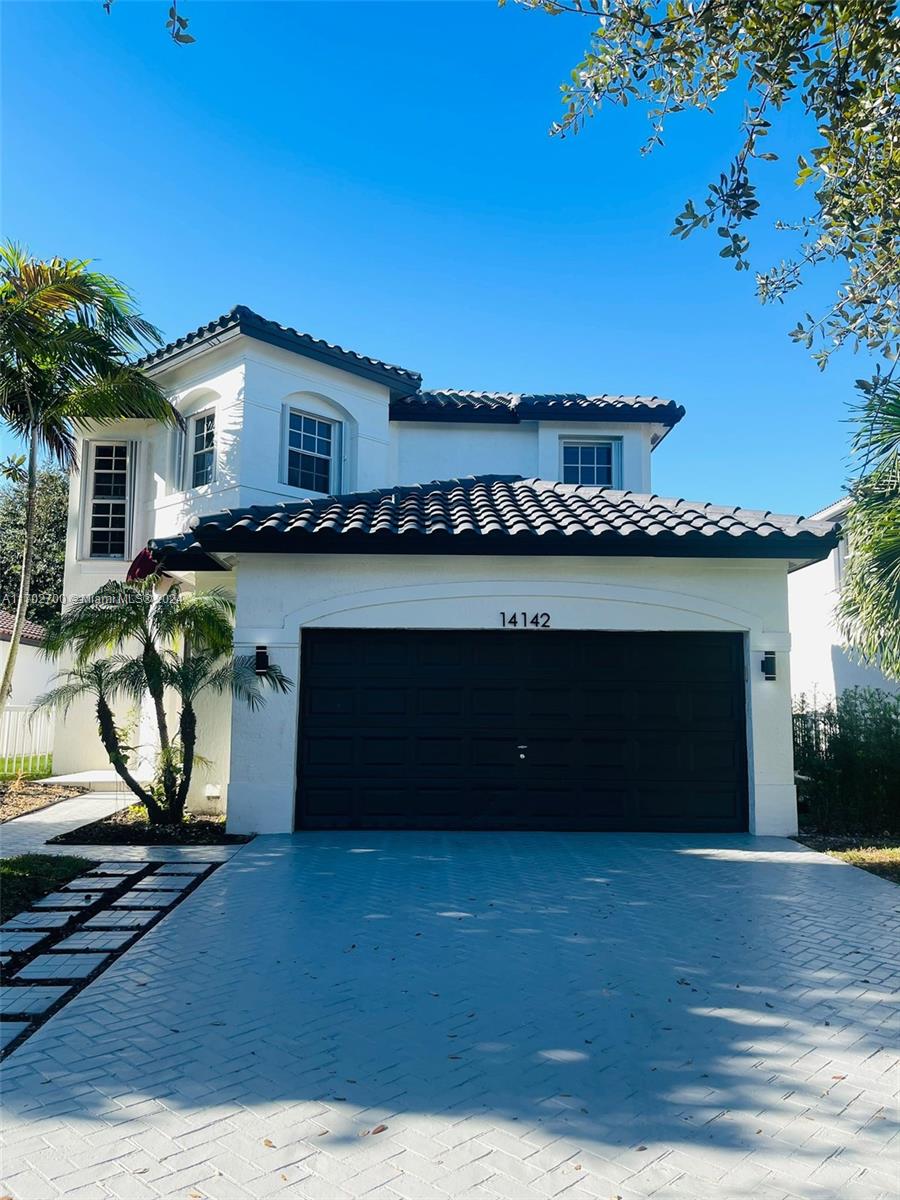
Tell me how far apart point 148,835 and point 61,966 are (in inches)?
181

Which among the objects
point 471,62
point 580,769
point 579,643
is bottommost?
point 580,769

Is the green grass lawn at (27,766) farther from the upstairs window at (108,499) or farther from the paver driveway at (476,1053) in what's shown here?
the paver driveway at (476,1053)

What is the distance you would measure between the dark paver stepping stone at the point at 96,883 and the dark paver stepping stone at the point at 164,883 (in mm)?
222

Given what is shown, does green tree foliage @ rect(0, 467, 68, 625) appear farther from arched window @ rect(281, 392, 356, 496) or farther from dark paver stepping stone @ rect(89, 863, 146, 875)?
dark paver stepping stone @ rect(89, 863, 146, 875)

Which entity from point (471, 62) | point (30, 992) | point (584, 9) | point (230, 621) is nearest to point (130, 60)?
point (471, 62)

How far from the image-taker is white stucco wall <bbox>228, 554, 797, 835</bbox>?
1055 cm

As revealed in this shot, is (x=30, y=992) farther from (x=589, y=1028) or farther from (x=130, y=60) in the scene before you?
(x=130, y=60)

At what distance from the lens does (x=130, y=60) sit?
27.7ft

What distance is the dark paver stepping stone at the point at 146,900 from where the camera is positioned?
7070 mm

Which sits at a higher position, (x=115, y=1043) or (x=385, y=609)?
(x=385, y=609)

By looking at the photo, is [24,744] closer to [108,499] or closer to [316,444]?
[108,499]

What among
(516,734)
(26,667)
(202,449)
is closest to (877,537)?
(516,734)

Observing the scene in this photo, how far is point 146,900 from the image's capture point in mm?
7234

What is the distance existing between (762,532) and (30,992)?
9.30 metres
